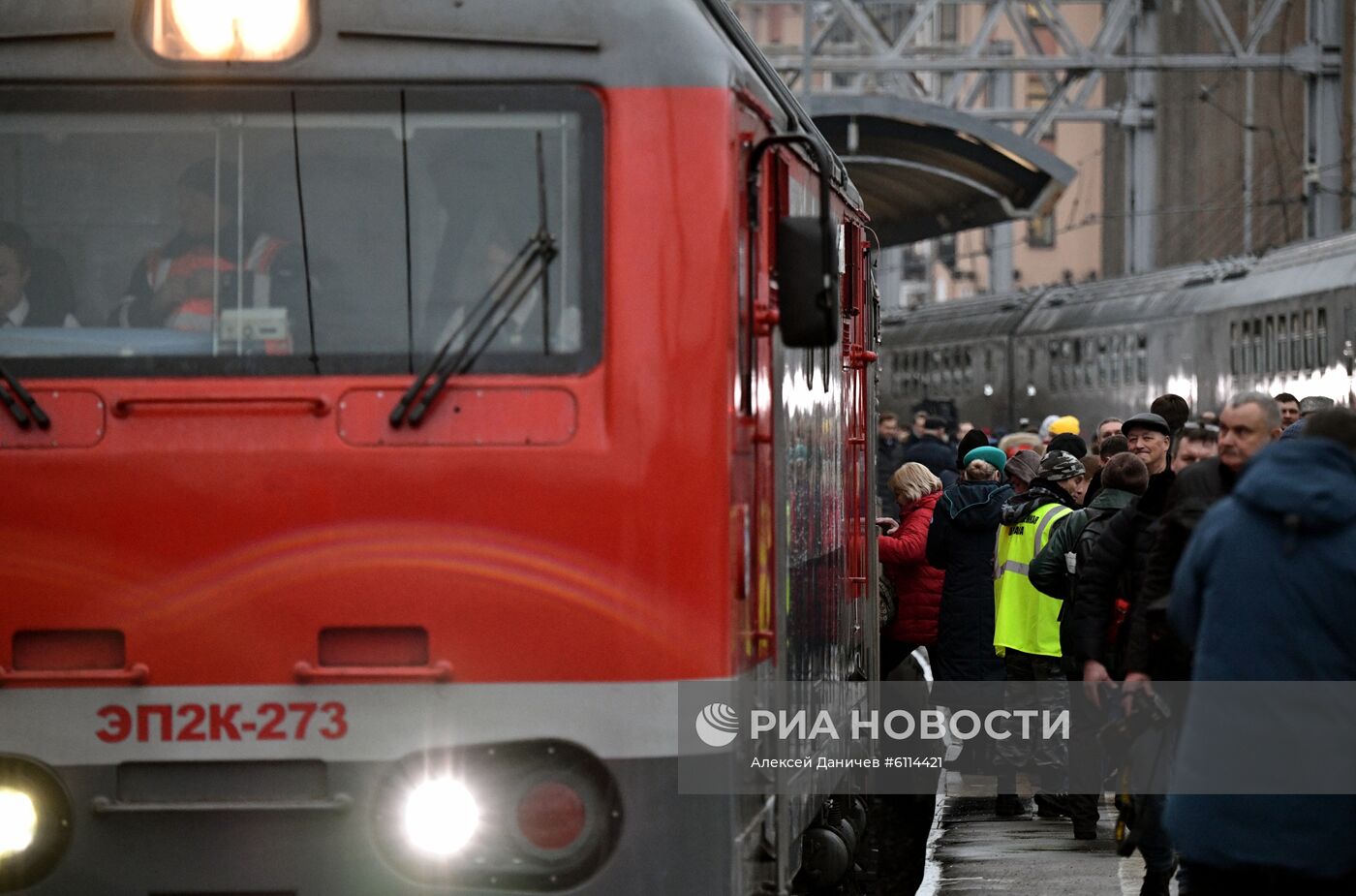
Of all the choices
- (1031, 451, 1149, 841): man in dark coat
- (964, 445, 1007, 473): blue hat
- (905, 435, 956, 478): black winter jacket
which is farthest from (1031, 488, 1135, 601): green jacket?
(905, 435, 956, 478): black winter jacket

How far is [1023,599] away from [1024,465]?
64 cm

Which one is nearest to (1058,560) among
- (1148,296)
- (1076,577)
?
(1076,577)

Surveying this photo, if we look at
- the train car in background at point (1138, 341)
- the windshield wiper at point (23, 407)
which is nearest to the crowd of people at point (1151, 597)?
the windshield wiper at point (23, 407)

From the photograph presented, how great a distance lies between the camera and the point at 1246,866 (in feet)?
16.9

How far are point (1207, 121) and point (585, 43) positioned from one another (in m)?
43.2

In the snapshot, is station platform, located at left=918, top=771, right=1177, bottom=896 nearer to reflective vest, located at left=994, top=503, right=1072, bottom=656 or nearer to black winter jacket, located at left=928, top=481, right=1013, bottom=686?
black winter jacket, located at left=928, top=481, right=1013, bottom=686

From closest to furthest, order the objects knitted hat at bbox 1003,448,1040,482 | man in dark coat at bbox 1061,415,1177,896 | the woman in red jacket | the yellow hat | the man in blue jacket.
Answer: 1. the man in blue jacket
2. man in dark coat at bbox 1061,415,1177,896
3. knitted hat at bbox 1003,448,1040,482
4. the woman in red jacket
5. the yellow hat

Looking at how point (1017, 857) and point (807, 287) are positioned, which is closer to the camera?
point (807, 287)

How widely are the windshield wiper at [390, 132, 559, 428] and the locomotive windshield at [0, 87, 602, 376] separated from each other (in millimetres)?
15

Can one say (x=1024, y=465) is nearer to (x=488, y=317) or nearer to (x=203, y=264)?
(x=488, y=317)

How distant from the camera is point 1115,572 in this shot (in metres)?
7.82

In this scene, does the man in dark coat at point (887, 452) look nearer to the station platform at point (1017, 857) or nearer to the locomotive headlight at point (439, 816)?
the station platform at point (1017, 857)

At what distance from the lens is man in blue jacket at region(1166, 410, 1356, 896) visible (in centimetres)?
511

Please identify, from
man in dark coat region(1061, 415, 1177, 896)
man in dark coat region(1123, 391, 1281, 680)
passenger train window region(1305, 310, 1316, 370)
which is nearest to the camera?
man in dark coat region(1123, 391, 1281, 680)
